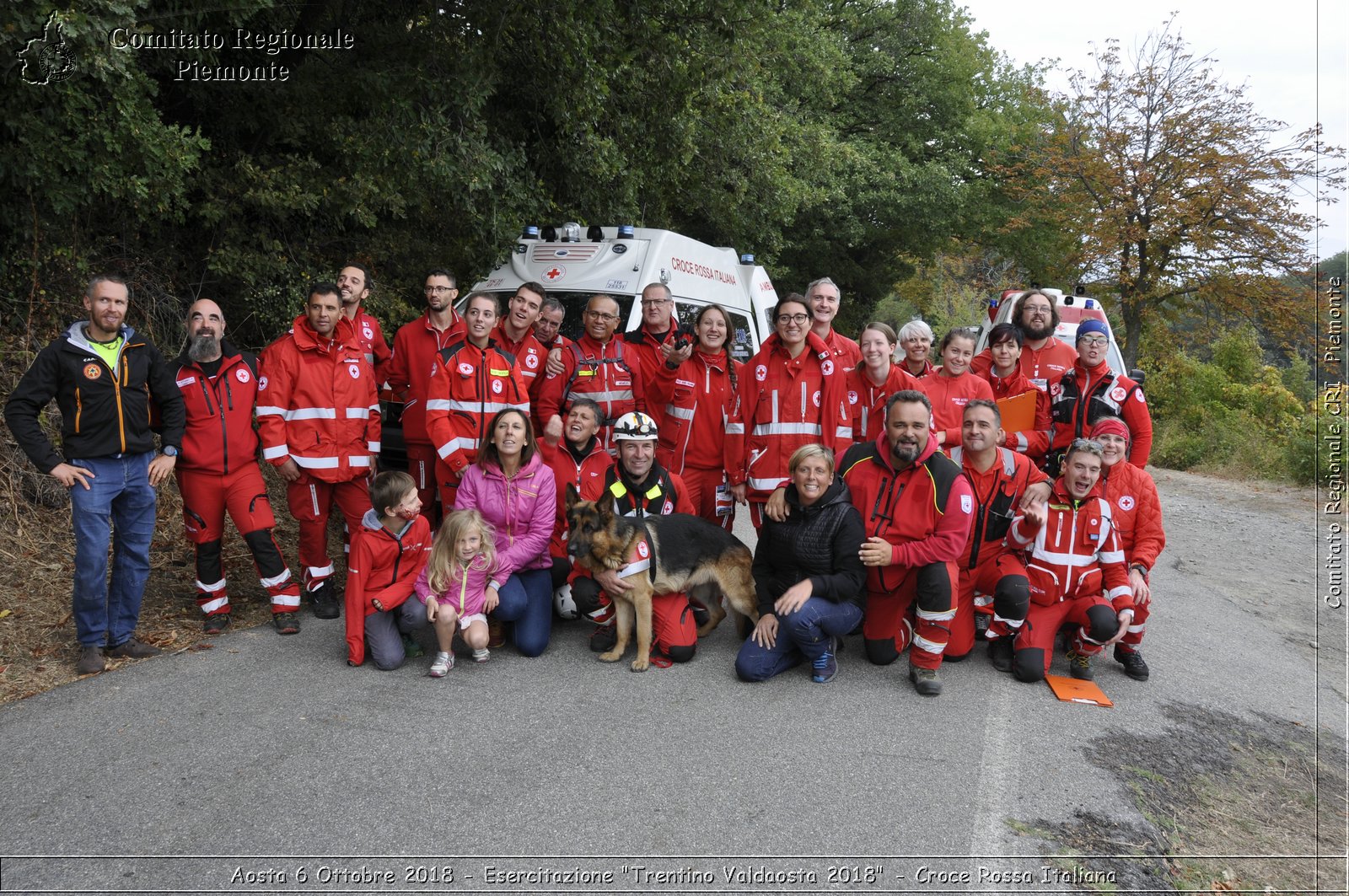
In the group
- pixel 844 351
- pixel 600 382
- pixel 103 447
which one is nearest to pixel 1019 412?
pixel 844 351

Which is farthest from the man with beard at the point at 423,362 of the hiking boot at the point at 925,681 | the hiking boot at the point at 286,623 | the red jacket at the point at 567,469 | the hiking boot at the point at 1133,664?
the hiking boot at the point at 1133,664

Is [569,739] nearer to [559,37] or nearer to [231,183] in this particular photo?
[231,183]

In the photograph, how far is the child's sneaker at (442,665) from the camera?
15.8 ft

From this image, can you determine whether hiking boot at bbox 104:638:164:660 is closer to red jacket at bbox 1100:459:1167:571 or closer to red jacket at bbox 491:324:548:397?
red jacket at bbox 491:324:548:397

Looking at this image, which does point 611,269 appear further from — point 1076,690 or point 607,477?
point 1076,690

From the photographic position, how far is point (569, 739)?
13.3 feet

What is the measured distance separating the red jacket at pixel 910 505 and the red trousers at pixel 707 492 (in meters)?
1.34

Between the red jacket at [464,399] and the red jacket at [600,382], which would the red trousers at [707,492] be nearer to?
the red jacket at [600,382]

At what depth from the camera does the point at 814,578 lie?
4.91 m

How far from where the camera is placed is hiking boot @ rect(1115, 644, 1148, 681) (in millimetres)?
5211

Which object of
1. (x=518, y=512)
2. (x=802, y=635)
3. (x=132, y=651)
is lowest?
(x=132, y=651)

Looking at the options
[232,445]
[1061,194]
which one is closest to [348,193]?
[232,445]

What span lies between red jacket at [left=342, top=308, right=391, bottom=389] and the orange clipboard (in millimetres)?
4938

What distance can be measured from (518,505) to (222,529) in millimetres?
1938
